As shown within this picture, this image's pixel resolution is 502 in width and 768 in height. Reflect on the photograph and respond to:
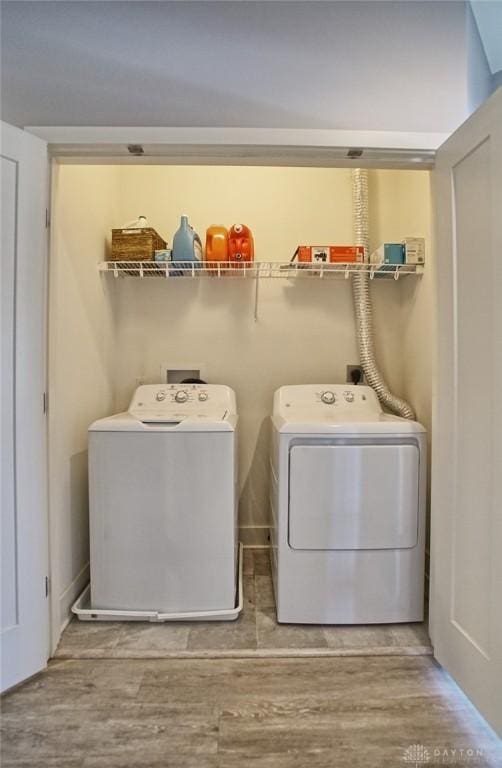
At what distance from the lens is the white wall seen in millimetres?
1427

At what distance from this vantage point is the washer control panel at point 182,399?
1973 millimetres

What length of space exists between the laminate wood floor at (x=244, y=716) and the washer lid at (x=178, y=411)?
89 centimetres

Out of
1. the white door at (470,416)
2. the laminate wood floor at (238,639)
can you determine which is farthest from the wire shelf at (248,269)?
the laminate wood floor at (238,639)

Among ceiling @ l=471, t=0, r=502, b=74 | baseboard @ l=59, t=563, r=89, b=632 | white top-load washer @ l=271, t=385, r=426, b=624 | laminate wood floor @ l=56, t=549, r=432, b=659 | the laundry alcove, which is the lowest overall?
laminate wood floor @ l=56, t=549, r=432, b=659

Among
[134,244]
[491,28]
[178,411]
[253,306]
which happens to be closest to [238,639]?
[178,411]

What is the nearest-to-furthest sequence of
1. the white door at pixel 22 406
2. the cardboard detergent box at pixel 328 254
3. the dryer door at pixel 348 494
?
the white door at pixel 22 406 < the dryer door at pixel 348 494 < the cardboard detergent box at pixel 328 254

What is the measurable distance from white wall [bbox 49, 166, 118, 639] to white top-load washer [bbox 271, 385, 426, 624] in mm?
910

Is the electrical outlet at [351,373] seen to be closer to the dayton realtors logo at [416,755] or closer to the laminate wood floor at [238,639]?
the laminate wood floor at [238,639]

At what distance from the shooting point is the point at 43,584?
53.9 inches

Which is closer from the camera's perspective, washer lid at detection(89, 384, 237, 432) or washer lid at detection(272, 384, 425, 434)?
washer lid at detection(89, 384, 237, 432)

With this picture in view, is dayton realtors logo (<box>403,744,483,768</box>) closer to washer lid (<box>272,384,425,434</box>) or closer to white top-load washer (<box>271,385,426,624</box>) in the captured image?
white top-load washer (<box>271,385,426,624</box>)

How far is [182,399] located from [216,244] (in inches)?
34.7

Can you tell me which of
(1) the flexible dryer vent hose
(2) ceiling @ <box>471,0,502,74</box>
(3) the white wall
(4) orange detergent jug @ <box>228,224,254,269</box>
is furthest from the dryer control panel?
(2) ceiling @ <box>471,0,502,74</box>

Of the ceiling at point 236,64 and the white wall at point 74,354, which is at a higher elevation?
the ceiling at point 236,64
